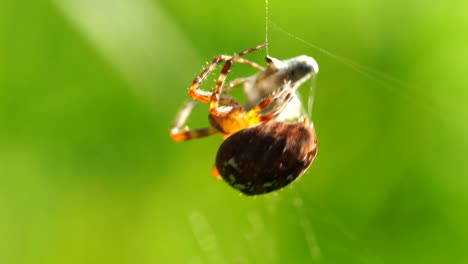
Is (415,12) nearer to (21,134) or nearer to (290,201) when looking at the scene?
(290,201)

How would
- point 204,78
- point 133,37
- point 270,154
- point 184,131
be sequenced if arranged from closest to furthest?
point 270,154, point 204,78, point 184,131, point 133,37

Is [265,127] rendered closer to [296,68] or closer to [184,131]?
[296,68]

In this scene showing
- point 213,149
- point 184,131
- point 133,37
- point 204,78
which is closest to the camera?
point 204,78

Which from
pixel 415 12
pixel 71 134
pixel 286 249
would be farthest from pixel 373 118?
pixel 71 134

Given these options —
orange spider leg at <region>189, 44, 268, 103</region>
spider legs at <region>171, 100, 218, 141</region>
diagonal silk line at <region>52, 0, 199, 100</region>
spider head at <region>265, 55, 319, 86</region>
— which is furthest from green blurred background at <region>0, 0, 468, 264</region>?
spider head at <region>265, 55, 319, 86</region>

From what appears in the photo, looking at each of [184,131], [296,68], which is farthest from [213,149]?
[296,68]

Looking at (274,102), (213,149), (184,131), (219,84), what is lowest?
(213,149)

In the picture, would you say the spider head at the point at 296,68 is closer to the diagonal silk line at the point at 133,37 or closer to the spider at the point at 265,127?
the spider at the point at 265,127

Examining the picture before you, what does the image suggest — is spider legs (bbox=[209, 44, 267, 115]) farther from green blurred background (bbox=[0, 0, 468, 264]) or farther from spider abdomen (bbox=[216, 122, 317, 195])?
green blurred background (bbox=[0, 0, 468, 264])
